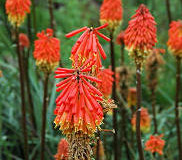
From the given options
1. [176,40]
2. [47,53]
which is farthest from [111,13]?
[47,53]

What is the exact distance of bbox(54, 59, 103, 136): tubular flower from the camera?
84.0 inches

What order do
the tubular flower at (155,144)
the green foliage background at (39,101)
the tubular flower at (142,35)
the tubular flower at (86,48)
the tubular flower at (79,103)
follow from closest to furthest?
1. the tubular flower at (79,103)
2. the tubular flower at (86,48)
3. the tubular flower at (142,35)
4. the tubular flower at (155,144)
5. the green foliage background at (39,101)

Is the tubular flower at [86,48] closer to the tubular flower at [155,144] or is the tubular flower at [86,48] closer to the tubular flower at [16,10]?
the tubular flower at [155,144]

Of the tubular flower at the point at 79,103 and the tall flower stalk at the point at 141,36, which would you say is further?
the tall flower stalk at the point at 141,36

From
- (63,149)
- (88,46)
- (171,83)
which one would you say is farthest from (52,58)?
(171,83)

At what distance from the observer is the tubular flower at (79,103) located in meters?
2.13

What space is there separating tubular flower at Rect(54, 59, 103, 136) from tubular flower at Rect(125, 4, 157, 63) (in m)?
1.24

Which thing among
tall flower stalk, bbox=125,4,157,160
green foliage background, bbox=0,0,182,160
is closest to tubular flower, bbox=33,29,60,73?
green foliage background, bbox=0,0,182,160

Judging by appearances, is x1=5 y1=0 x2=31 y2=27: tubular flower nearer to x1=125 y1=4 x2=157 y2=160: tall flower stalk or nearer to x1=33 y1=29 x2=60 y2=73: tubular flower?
x1=33 y1=29 x2=60 y2=73: tubular flower

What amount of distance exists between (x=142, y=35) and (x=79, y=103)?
1.40 m

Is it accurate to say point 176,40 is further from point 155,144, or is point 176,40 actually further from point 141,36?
point 155,144

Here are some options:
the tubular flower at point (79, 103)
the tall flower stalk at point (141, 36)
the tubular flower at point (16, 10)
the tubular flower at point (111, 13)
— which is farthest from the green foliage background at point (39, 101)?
the tubular flower at point (79, 103)

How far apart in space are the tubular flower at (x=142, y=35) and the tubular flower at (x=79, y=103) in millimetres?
1235

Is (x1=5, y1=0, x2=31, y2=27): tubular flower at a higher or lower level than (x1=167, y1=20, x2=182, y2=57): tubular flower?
higher
